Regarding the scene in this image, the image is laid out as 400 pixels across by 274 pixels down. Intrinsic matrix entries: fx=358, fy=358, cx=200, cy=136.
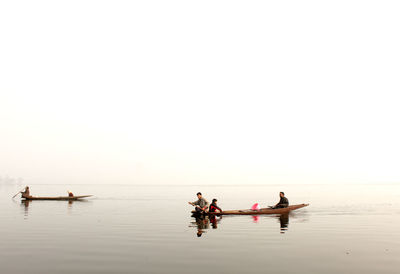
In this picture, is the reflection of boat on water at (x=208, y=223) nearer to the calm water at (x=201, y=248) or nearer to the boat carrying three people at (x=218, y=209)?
the calm water at (x=201, y=248)

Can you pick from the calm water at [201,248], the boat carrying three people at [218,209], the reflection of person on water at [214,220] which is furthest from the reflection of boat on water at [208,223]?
the boat carrying three people at [218,209]

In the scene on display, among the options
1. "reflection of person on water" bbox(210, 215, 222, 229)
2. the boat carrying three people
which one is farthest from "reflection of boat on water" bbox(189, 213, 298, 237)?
the boat carrying three people

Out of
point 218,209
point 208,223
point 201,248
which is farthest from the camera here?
point 218,209

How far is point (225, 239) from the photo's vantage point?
20703mm

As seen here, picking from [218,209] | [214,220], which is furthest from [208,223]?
[218,209]

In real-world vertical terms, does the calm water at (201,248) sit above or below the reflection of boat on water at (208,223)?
below

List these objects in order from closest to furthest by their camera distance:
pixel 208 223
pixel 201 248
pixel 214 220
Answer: pixel 201 248
pixel 208 223
pixel 214 220

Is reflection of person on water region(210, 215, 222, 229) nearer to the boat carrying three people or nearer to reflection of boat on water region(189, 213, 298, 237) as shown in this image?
reflection of boat on water region(189, 213, 298, 237)

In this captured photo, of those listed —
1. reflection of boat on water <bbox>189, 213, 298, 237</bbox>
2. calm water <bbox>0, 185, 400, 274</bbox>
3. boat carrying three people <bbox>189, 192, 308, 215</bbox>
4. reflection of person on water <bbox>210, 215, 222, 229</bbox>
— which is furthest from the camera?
boat carrying three people <bbox>189, 192, 308, 215</bbox>

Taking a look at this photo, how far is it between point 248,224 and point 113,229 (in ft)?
33.6

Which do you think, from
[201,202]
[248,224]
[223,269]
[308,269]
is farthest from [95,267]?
[201,202]

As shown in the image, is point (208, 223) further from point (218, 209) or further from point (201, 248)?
point (201, 248)

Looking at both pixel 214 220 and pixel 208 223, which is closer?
pixel 208 223

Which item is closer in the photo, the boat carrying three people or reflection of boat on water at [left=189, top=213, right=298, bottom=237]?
reflection of boat on water at [left=189, top=213, right=298, bottom=237]
